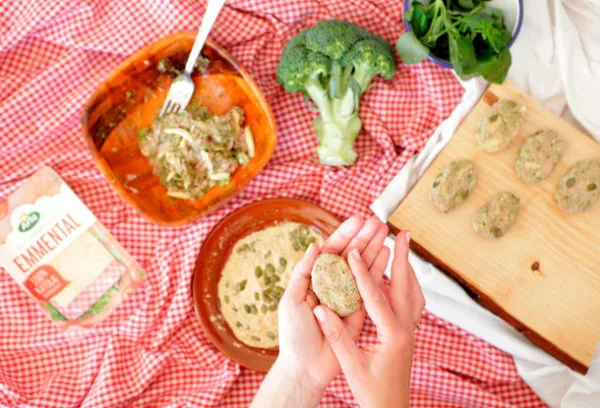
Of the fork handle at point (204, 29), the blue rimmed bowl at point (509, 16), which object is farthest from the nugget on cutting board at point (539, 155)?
the fork handle at point (204, 29)

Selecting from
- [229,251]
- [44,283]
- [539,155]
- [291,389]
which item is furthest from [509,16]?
[44,283]

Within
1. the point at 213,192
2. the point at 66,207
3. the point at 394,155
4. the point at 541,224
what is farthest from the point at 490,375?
the point at 66,207

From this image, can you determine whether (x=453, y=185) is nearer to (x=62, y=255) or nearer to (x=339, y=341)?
(x=339, y=341)

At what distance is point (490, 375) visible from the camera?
8.32ft

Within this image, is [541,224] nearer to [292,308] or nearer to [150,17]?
[292,308]

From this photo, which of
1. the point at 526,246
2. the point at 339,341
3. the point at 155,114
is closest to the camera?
the point at 339,341

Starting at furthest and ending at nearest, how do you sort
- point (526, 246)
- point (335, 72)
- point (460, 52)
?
point (335, 72) < point (526, 246) < point (460, 52)

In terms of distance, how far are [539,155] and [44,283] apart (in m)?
2.16

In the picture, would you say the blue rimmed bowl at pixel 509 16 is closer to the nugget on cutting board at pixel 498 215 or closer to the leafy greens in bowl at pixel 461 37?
Result: the leafy greens in bowl at pixel 461 37

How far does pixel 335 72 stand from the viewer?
245 centimetres

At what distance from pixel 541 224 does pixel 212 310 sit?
1.42m

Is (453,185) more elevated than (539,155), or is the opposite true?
(539,155)

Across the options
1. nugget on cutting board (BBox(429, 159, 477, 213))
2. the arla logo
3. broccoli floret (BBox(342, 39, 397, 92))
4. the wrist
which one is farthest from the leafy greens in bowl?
the arla logo

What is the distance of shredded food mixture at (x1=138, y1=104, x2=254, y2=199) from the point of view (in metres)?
2.44
